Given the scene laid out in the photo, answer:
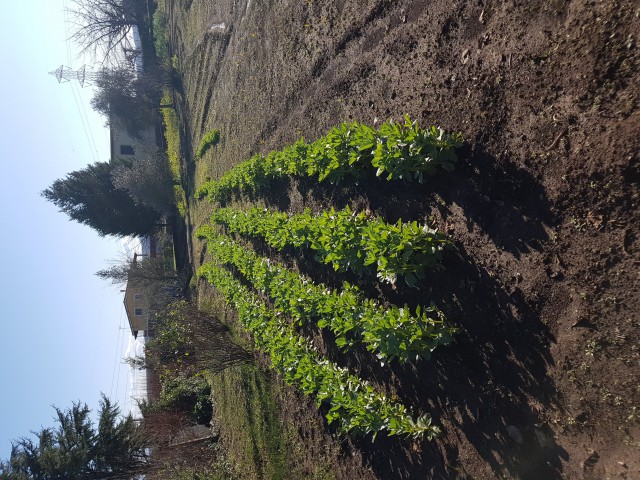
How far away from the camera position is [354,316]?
6.59 m


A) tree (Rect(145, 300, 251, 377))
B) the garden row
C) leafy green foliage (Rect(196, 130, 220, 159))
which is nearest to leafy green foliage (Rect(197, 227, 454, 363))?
the garden row

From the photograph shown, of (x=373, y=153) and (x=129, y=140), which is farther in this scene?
(x=129, y=140)

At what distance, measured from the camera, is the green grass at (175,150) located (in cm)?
2373

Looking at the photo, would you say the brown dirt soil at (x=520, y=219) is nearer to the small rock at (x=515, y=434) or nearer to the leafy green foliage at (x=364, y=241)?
the small rock at (x=515, y=434)

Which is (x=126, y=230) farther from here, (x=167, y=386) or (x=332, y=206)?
(x=332, y=206)

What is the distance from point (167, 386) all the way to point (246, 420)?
6547 millimetres

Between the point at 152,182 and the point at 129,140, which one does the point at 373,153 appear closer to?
the point at 152,182

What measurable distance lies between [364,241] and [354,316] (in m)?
1.25

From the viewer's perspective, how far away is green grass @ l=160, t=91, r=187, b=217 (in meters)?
23.7

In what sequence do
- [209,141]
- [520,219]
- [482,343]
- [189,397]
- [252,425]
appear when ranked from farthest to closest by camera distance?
[189,397] → [209,141] → [252,425] → [482,343] → [520,219]

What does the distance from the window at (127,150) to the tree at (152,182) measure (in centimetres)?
947

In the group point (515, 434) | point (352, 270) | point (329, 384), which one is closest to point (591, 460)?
point (515, 434)

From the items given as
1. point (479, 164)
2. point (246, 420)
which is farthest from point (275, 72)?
point (246, 420)

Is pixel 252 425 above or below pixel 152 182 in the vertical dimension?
below
